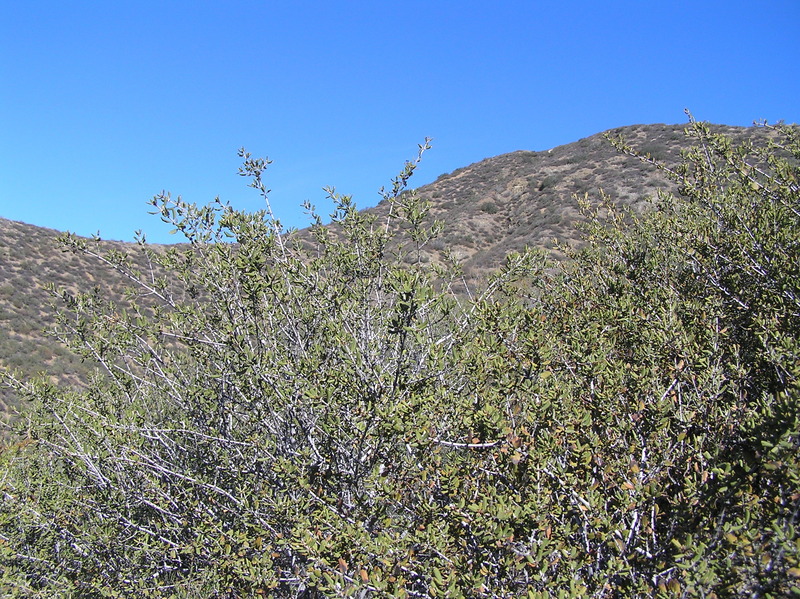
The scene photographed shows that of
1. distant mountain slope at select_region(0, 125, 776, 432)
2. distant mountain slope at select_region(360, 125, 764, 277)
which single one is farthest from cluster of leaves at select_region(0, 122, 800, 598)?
distant mountain slope at select_region(360, 125, 764, 277)

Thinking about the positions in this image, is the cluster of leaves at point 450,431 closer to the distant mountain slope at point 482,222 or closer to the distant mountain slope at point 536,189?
the distant mountain slope at point 482,222

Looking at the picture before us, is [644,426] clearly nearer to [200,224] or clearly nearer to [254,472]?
[254,472]

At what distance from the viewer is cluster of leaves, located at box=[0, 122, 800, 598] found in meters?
2.22

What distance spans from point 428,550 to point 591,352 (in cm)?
156

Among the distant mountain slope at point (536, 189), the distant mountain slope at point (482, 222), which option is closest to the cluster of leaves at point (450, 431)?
the distant mountain slope at point (482, 222)

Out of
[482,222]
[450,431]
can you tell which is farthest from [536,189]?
[450,431]

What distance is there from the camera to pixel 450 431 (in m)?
2.82

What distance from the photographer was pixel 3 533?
4.17 metres

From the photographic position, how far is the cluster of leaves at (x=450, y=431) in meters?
2.22

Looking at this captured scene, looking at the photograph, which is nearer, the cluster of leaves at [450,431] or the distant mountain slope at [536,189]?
the cluster of leaves at [450,431]

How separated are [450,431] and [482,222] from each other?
27029 mm

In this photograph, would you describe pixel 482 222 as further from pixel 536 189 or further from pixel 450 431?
pixel 450 431

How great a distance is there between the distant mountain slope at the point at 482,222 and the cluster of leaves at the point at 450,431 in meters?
12.0

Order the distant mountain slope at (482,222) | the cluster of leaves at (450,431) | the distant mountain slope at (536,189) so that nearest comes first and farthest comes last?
1. the cluster of leaves at (450,431)
2. the distant mountain slope at (482,222)
3. the distant mountain slope at (536,189)
